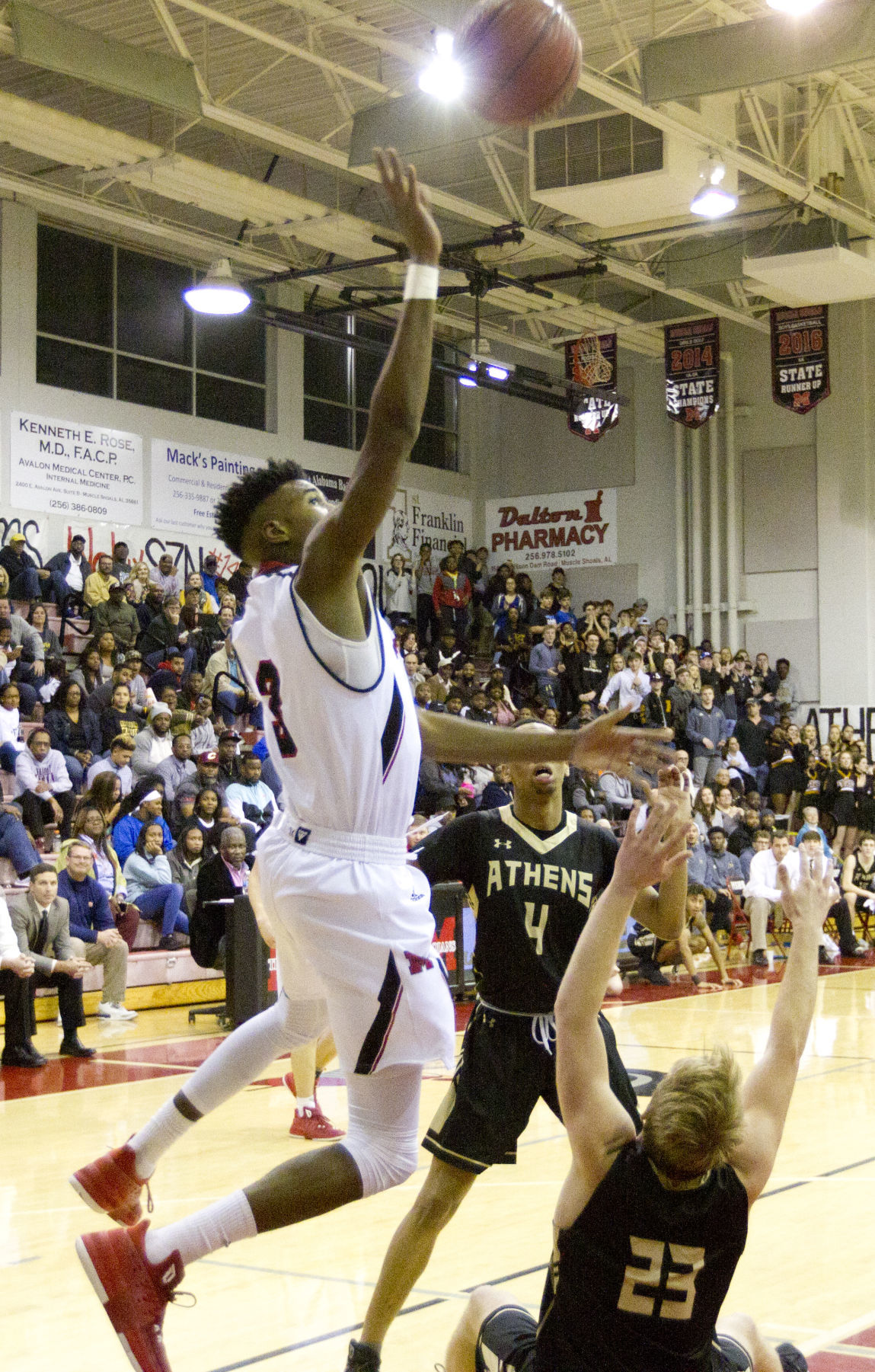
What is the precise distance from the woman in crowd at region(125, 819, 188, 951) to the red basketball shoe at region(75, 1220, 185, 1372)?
8.68 meters

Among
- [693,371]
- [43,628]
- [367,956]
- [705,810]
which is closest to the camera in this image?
[367,956]

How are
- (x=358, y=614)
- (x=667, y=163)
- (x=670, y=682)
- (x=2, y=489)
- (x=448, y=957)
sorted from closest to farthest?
(x=358, y=614)
(x=448, y=957)
(x=667, y=163)
(x=2, y=489)
(x=670, y=682)

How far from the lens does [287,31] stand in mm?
15438

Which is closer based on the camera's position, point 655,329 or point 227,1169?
point 227,1169

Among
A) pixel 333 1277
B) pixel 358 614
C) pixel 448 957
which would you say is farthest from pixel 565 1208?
pixel 448 957

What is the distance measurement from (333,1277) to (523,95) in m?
3.64

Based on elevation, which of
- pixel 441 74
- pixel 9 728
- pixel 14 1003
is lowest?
pixel 14 1003

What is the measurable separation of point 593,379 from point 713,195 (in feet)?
21.6

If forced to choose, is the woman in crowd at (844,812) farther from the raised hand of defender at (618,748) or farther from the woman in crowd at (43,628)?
the raised hand of defender at (618,748)

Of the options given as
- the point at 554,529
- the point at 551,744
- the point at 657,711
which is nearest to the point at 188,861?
the point at 657,711

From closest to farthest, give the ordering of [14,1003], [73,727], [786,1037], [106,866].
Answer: [786,1037] → [14,1003] → [106,866] → [73,727]

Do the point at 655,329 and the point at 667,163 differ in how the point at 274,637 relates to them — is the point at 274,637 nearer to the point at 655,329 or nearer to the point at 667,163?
the point at 667,163

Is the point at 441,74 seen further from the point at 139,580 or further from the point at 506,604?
the point at 506,604

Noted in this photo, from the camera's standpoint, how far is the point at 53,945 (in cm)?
964
